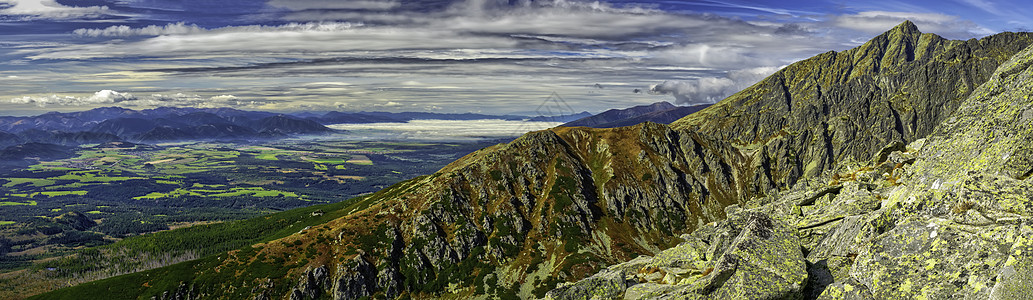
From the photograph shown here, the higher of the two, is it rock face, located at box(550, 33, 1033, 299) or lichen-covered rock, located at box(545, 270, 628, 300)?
rock face, located at box(550, 33, 1033, 299)

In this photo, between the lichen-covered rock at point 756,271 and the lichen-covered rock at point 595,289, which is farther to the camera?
the lichen-covered rock at point 595,289

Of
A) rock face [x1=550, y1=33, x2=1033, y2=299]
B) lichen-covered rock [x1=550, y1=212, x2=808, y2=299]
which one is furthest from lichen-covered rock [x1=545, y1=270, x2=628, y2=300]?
lichen-covered rock [x1=550, y1=212, x2=808, y2=299]

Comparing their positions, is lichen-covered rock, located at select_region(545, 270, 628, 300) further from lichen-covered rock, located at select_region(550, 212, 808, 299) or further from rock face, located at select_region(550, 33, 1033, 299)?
lichen-covered rock, located at select_region(550, 212, 808, 299)

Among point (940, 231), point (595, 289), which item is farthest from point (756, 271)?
point (595, 289)

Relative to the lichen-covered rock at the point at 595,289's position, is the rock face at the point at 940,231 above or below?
above

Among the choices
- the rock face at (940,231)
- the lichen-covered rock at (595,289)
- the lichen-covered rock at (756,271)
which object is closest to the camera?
the rock face at (940,231)

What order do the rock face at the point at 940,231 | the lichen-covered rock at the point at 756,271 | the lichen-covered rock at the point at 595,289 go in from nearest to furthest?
the rock face at the point at 940,231, the lichen-covered rock at the point at 756,271, the lichen-covered rock at the point at 595,289

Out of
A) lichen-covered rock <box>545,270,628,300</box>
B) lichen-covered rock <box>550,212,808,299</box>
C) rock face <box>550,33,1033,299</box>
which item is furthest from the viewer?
lichen-covered rock <box>545,270,628,300</box>

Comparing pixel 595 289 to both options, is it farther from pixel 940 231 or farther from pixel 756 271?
pixel 940 231

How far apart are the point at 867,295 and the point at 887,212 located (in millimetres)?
9692

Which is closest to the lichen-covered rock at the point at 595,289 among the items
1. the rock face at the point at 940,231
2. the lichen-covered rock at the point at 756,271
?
the rock face at the point at 940,231

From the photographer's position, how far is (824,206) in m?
41.8

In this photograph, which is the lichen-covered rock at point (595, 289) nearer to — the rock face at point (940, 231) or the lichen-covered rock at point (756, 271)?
the rock face at point (940, 231)

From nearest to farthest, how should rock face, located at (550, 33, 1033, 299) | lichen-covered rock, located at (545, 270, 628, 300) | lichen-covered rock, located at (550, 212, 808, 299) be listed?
rock face, located at (550, 33, 1033, 299) < lichen-covered rock, located at (550, 212, 808, 299) < lichen-covered rock, located at (545, 270, 628, 300)
